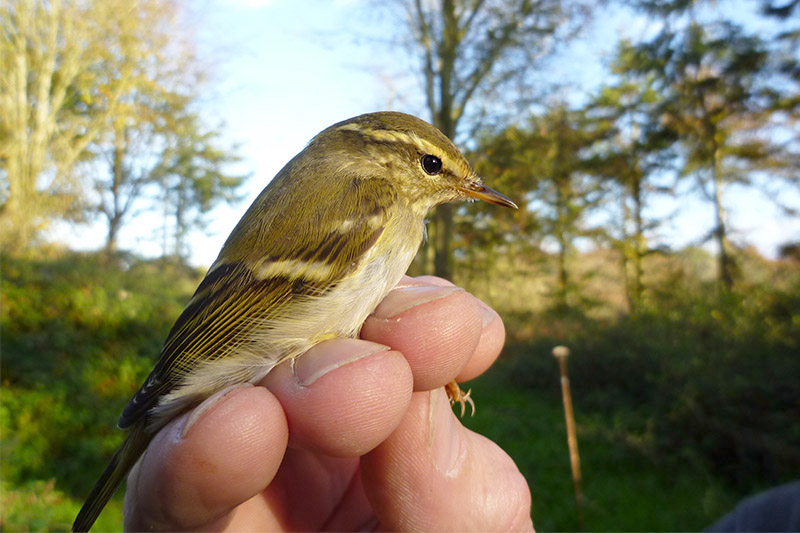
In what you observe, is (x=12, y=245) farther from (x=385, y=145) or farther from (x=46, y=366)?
(x=385, y=145)

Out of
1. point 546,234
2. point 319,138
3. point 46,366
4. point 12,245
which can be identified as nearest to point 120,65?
point 12,245

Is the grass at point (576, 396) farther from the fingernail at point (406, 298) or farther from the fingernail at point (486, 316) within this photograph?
the fingernail at point (406, 298)

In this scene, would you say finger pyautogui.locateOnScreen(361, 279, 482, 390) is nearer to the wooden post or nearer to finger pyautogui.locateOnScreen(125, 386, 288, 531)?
finger pyautogui.locateOnScreen(125, 386, 288, 531)

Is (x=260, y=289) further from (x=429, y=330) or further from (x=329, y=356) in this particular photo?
(x=429, y=330)

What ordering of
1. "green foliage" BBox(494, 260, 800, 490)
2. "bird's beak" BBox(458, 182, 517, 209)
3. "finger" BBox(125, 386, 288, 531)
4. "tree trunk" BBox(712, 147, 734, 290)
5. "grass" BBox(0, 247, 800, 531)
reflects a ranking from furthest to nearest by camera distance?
"tree trunk" BBox(712, 147, 734, 290) → "green foliage" BBox(494, 260, 800, 490) → "grass" BBox(0, 247, 800, 531) → "bird's beak" BBox(458, 182, 517, 209) → "finger" BBox(125, 386, 288, 531)

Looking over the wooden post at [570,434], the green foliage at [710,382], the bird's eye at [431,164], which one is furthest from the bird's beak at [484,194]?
the green foliage at [710,382]

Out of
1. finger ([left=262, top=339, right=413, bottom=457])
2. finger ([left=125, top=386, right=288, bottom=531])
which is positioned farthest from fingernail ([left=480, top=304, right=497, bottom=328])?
finger ([left=125, top=386, right=288, bottom=531])
